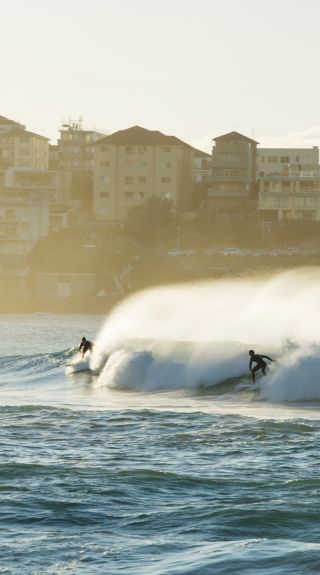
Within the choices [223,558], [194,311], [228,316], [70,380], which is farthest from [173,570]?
[194,311]

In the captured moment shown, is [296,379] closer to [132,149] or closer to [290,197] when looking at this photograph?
[290,197]

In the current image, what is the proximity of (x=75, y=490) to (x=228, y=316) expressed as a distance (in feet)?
111

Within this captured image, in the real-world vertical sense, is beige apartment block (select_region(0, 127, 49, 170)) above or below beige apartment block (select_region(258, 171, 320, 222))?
above

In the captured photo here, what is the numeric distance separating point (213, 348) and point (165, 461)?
588 inches

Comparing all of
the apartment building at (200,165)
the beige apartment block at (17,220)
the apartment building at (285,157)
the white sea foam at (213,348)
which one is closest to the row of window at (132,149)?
the apartment building at (200,165)

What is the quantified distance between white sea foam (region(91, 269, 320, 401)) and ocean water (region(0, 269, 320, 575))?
65 mm

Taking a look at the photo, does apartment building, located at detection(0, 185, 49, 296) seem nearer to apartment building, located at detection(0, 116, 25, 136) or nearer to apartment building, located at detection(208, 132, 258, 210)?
apartment building, located at detection(208, 132, 258, 210)

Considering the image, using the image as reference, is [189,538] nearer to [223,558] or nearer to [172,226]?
[223,558]

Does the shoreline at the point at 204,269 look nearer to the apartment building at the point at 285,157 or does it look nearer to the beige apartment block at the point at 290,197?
the beige apartment block at the point at 290,197

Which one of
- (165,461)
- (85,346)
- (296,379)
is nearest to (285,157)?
(85,346)

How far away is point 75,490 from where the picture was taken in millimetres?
19234

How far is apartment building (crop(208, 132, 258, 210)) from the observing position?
153m

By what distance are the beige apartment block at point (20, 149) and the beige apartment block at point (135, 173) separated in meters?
13.5

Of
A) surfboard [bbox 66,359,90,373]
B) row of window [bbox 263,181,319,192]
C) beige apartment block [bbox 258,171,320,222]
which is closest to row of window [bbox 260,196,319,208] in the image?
beige apartment block [bbox 258,171,320,222]
